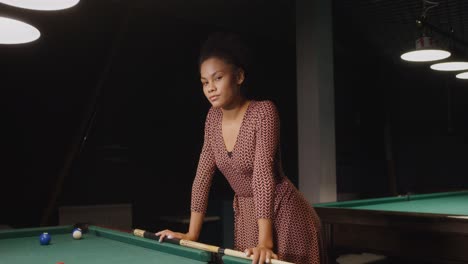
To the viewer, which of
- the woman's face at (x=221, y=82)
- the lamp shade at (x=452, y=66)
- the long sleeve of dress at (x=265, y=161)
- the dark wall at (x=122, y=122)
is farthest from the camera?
the dark wall at (x=122, y=122)

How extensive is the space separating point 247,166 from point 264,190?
6.2 inches

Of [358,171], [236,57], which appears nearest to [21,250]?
[236,57]

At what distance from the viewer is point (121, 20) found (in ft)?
18.6

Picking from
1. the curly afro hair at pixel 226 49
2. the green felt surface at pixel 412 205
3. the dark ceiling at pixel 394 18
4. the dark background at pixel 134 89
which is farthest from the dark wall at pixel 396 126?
the curly afro hair at pixel 226 49

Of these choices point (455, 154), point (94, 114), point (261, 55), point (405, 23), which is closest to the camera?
point (94, 114)

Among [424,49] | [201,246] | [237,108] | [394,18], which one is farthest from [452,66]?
[201,246]

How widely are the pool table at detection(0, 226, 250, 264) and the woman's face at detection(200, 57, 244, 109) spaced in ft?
2.01

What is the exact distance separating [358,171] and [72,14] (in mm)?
5931

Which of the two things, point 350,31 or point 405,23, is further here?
point 350,31

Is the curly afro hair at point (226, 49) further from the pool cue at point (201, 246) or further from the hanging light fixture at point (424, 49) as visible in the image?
the hanging light fixture at point (424, 49)

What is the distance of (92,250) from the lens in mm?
1934

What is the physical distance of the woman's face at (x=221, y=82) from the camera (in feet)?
6.51

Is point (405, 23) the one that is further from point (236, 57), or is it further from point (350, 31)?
point (236, 57)

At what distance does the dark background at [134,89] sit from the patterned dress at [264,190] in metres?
2.90
